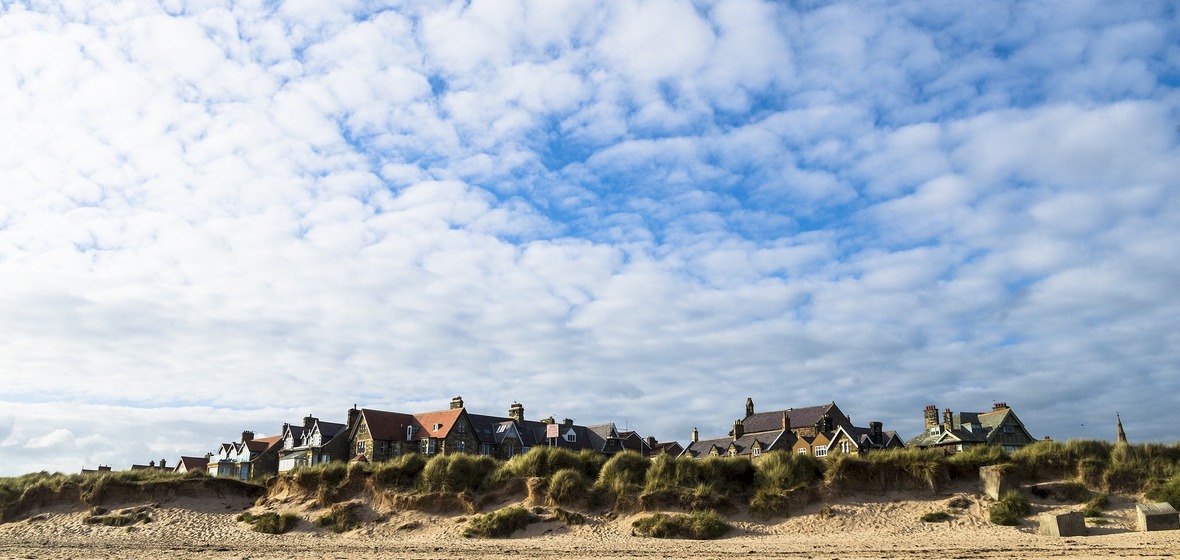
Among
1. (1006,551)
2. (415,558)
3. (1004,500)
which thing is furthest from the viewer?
(1004,500)

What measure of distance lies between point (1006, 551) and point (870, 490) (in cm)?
707

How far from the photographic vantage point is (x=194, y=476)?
3775cm

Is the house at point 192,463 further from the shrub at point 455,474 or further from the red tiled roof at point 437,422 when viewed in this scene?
the shrub at point 455,474

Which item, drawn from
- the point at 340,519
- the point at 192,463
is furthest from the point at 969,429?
the point at 192,463

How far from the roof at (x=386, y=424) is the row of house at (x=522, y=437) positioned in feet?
0.31

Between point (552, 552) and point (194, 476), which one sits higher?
point (194, 476)

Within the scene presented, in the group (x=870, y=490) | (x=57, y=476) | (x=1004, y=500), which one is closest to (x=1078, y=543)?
(x=1004, y=500)

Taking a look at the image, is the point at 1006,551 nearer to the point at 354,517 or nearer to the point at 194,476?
the point at 354,517

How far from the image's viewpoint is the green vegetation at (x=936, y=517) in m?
27.2

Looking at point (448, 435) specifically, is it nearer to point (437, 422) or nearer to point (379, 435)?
point (437, 422)

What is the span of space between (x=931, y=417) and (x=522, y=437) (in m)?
36.4

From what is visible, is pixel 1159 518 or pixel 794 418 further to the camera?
pixel 794 418

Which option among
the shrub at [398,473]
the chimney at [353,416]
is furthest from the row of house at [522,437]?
the shrub at [398,473]

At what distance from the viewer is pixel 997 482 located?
2850 cm
